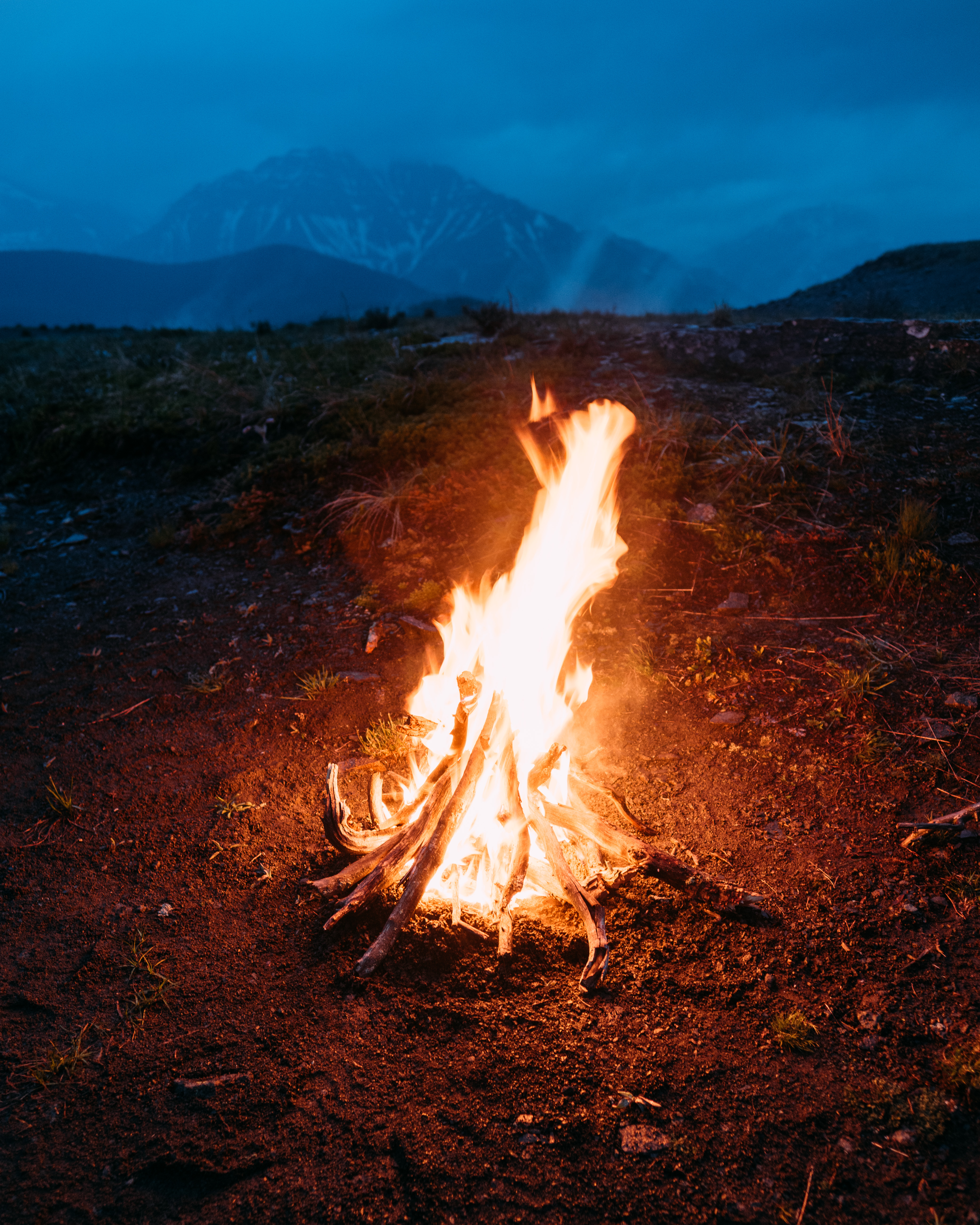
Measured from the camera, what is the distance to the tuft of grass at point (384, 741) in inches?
137

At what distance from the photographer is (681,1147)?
1800 mm

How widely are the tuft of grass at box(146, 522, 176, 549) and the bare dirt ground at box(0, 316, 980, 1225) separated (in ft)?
0.15

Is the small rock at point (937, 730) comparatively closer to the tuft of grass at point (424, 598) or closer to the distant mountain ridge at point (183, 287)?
the tuft of grass at point (424, 598)

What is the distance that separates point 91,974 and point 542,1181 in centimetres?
181

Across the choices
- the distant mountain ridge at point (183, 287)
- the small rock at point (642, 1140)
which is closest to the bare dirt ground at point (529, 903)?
the small rock at point (642, 1140)

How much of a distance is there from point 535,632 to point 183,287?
212 metres

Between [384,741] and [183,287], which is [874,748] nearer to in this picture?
[384,741]

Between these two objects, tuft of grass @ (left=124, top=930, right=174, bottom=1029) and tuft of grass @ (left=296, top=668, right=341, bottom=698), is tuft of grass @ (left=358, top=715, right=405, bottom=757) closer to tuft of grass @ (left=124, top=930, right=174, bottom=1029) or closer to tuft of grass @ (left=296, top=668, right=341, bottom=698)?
tuft of grass @ (left=296, top=668, right=341, bottom=698)

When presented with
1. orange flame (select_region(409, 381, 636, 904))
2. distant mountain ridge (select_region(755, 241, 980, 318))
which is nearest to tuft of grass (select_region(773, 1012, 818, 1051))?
orange flame (select_region(409, 381, 636, 904))

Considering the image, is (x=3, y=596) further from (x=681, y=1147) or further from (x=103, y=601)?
(x=681, y=1147)

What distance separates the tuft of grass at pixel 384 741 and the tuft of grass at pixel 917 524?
3.63 meters

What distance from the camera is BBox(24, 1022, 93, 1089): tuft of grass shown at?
2049mm

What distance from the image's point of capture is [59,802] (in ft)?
10.6

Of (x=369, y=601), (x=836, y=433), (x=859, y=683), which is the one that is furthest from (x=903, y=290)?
(x=369, y=601)
